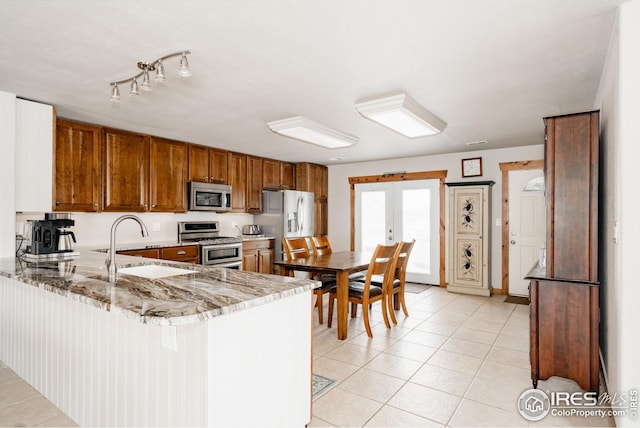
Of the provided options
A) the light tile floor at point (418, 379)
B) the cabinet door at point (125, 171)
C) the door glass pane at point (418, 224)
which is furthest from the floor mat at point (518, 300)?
the cabinet door at point (125, 171)

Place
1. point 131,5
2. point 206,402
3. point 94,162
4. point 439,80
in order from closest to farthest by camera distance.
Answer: point 206,402 → point 131,5 → point 439,80 → point 94,162

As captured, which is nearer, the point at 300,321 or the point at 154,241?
the point at 300,321

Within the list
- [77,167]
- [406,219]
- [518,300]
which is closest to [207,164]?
[77,167]

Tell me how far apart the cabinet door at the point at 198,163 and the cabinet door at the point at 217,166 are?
72mm

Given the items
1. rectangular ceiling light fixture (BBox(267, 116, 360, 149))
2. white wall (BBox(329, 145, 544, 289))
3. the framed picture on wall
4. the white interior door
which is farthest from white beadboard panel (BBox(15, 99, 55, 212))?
the white interior door

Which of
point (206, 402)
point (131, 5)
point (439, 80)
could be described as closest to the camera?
point (206, 402)

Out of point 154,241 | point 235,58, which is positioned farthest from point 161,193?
point 235,58

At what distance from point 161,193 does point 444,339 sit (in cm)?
375

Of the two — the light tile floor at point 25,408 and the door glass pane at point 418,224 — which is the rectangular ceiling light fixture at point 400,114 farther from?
the light tile floor at point 25,408

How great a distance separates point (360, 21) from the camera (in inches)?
76.0

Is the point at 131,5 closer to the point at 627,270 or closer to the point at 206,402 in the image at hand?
the point at 206,402

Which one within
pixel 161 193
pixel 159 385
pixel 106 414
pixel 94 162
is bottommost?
pixel 106 414

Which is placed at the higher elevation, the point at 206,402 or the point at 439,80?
the point at 439,80

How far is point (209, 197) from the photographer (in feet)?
17.0
